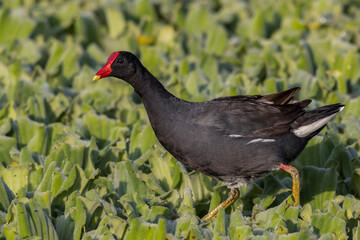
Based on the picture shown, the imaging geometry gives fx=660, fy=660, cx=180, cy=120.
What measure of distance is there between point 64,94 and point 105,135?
960 mm

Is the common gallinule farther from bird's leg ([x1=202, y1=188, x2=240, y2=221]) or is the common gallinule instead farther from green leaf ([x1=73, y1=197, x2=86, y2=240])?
green leaf ([x1=73, y1=197, x2=86, y2=240])

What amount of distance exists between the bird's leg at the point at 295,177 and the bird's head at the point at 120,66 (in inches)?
44.3

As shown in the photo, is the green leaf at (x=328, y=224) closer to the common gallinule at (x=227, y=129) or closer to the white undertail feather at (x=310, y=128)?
the common gallinule at (x=227, y=129)

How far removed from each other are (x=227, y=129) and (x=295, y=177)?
1.75 ft

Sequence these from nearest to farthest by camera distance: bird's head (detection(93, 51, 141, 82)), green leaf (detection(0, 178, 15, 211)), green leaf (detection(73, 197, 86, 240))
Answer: green leaf (detection(73, 197, 86, 240)), green leaf (detection(0, 178, 15, 211)), bird's head (detection(93, 51, 141, 82))

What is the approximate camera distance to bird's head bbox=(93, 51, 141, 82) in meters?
4.14

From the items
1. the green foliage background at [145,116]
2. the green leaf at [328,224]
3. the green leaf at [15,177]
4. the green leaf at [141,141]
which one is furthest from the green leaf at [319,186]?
the green leaf at [15,177]

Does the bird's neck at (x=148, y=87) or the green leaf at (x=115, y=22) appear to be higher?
the green leaf at (x=115, y=22)

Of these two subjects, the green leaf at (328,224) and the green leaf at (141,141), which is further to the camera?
the green leaf at (141,141)

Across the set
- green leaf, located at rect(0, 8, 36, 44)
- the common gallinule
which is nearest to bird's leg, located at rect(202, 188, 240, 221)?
the common gallinule

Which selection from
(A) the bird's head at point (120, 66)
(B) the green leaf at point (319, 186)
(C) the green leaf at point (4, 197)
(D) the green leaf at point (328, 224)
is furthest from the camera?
(B) the green leaf at point (319, 186)

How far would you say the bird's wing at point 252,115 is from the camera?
4121mm

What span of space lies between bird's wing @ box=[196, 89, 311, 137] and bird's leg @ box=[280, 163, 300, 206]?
0.72 feet

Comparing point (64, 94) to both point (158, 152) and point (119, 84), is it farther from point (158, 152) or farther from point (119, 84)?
point (158, 152)
